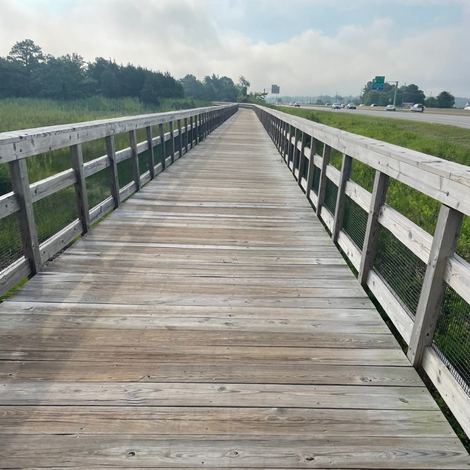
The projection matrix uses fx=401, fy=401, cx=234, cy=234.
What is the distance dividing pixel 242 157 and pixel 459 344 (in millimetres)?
8326

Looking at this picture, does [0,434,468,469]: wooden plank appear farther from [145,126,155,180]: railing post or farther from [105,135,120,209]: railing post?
[145,126,155,180]: railing post

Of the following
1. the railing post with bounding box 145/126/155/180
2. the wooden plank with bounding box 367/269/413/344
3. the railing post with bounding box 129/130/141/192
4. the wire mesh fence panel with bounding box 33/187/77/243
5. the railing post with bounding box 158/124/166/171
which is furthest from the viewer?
the railing post with bounding box 158/124/166/171

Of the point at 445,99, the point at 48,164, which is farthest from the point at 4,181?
the point at 445,99

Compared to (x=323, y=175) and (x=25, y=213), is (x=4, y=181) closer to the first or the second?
(x=25, y=213)

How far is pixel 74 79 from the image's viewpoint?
56781mm

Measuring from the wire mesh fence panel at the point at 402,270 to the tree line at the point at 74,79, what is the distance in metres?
53.4

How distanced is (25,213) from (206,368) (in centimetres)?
180

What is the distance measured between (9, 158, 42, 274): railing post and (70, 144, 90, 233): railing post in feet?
2.79

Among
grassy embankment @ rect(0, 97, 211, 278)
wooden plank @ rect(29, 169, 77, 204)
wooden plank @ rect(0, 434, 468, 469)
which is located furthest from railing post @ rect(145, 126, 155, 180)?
wooden plank @ rect(0, 434, 468, 469)

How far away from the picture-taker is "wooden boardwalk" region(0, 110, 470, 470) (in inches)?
64.0

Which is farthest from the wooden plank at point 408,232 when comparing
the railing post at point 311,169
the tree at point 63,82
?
the tree at point 63,82

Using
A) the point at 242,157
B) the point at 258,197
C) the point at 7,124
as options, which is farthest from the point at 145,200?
the point at 7,124

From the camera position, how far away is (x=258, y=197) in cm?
604

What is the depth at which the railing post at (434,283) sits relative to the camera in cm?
192
